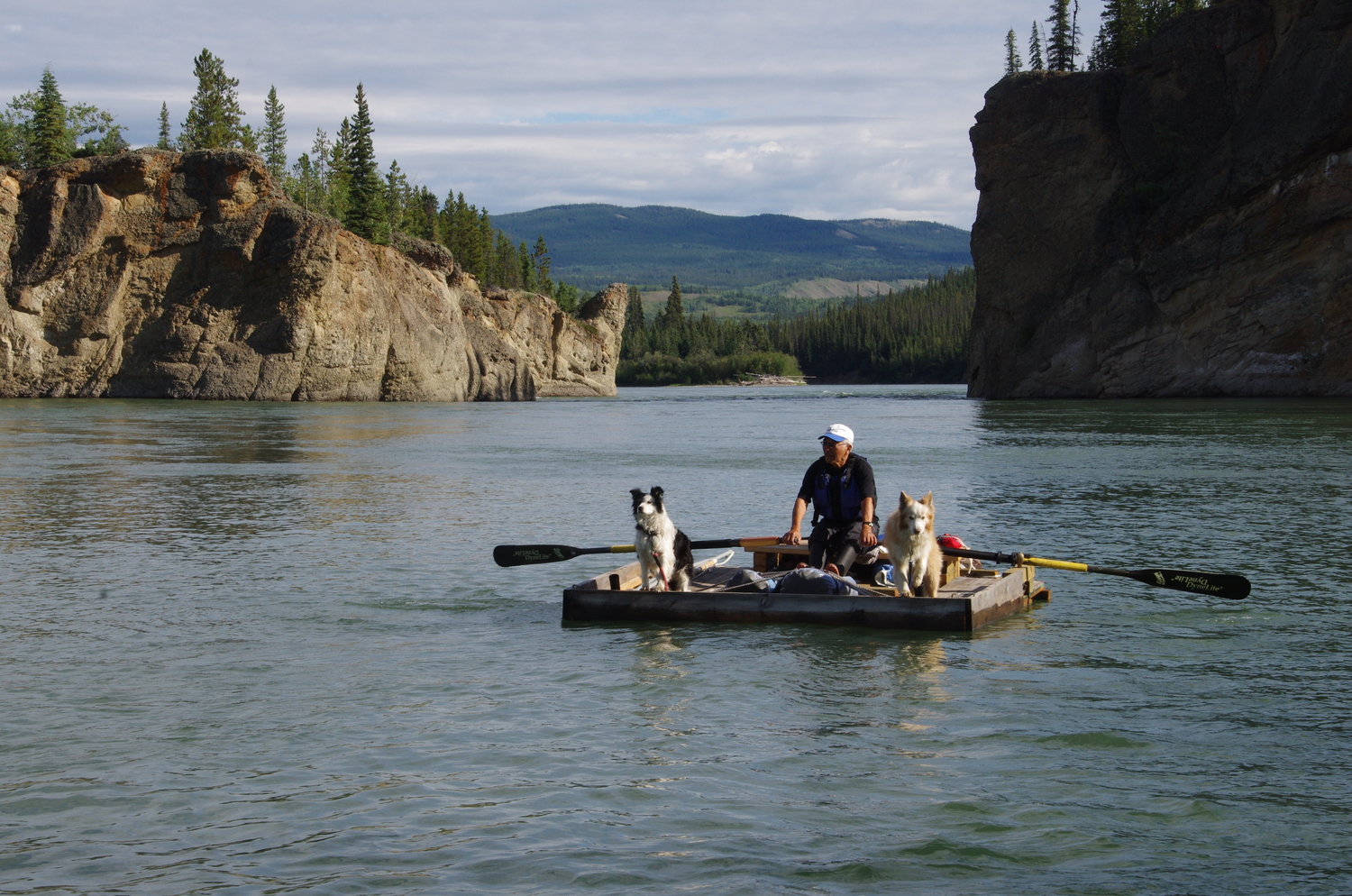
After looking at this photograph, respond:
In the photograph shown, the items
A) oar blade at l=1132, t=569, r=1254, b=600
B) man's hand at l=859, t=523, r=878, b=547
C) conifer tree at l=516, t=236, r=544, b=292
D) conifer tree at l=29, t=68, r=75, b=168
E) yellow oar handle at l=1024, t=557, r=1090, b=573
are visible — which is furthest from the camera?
conifer tree at l=516, t=236, r=544, b=292

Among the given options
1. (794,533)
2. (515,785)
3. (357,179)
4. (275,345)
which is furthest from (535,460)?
(357,179)

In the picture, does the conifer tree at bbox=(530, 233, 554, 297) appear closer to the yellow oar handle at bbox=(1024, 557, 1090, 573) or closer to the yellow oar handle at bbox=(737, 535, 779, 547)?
the yellow oar handle at bbox=(737, 535, 779, 547)

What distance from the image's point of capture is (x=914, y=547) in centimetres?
1295

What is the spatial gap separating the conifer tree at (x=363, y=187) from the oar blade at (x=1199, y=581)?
9333cm

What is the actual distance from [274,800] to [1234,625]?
418 inches

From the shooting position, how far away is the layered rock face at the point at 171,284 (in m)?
76.9

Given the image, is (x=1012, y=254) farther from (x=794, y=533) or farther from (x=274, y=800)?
(x=274, y=800)

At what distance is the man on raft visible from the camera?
1411 cm

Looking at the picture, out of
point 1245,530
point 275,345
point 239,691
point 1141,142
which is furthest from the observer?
point 1141,142

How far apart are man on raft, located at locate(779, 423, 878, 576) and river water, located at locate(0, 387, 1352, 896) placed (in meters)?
1.29

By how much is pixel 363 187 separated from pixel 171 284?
27.4 m

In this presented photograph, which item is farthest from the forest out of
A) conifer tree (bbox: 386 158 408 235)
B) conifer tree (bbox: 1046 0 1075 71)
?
conifer tree (bbox: 386 158 408 235)

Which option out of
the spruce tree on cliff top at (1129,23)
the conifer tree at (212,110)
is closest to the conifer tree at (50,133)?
the conifer tree at (212,110)

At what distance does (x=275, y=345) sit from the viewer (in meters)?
79.9
